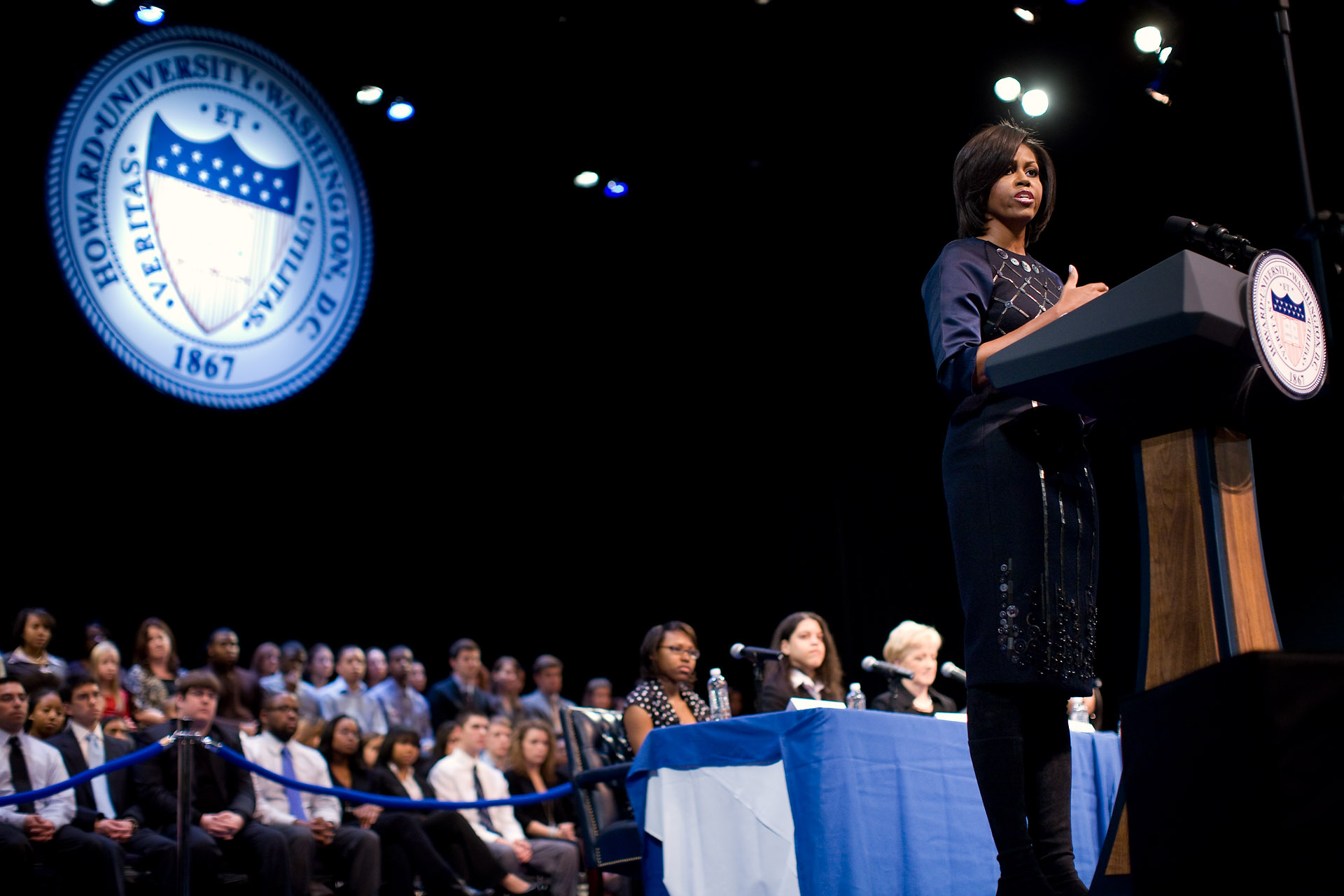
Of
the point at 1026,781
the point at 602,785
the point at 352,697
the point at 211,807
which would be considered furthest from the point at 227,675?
the point at 1026,781

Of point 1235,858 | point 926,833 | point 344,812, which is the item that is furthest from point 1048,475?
point 344,812

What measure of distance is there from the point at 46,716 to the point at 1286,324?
14.6 ft

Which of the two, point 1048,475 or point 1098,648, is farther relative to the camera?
point 1098,648

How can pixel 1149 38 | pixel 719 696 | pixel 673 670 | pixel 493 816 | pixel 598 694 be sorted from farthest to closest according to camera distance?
pixel 598 694
pixel 493 816
pixel 1149 38
pixel 673 670
pixel 719 696

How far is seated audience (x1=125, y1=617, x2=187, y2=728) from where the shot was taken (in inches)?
210

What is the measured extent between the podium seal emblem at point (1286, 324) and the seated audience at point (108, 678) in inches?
189

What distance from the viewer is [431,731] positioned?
671 centimetres

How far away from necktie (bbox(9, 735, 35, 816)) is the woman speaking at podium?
12.3 feet

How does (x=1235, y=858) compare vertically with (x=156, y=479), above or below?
below

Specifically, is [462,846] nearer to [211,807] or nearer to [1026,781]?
[211,807]

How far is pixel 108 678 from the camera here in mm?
5051

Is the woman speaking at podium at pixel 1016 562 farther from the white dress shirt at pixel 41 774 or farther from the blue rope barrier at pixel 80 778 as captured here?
the white dress shirt at pixel 41 774

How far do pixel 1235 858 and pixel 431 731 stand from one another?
19.6ft

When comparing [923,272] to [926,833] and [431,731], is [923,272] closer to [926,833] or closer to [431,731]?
[431,731]
